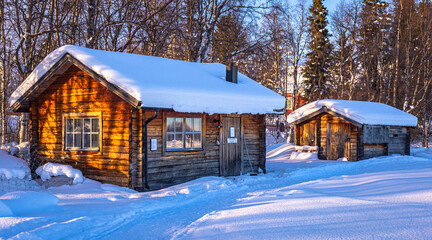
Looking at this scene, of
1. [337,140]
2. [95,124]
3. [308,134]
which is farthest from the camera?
[308,134]

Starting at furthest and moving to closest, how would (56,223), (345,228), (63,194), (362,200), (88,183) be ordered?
(88,183)
(63,194)
(362,200)
(56,223)
(345,228)

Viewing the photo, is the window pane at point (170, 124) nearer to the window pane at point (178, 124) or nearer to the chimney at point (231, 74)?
the window pane at point (178, 124)

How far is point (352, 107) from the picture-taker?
2150cm

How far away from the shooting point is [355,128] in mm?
21016

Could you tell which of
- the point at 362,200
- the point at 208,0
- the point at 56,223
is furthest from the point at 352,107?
the point at 56,223

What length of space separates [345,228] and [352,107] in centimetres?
1671

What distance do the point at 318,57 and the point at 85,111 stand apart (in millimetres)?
29094

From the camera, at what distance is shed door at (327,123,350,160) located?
70.2 feet

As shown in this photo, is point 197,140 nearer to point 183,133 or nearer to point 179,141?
point 183,133

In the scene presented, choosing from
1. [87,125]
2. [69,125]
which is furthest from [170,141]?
[69,125]

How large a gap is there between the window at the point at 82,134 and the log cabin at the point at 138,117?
3 centimetres

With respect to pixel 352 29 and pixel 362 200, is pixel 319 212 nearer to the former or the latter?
pixel 362 200

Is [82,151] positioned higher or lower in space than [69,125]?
lower

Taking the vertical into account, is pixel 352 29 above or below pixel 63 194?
above
